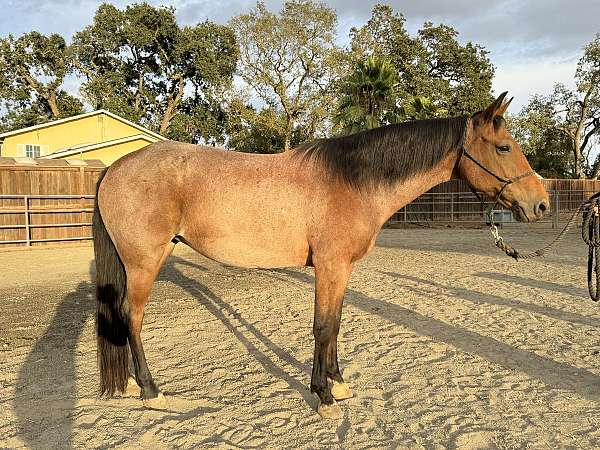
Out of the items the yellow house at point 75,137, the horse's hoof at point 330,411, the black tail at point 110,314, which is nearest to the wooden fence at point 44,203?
the yellow house at point 75,137

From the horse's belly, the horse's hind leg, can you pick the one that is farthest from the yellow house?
the horse's belly

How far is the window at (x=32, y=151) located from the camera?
21.5 m

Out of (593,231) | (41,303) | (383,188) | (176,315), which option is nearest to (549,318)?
(593,231)

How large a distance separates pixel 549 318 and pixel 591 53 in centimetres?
3387

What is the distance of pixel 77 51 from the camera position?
34875 mm

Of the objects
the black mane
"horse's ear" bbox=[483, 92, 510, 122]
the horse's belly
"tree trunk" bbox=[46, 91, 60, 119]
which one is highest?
"tree trunk" bbox=[46, 91, 60, 119]

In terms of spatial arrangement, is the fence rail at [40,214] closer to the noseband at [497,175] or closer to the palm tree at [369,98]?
the palm tree at [369,98]

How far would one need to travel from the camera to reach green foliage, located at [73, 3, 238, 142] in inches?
1375

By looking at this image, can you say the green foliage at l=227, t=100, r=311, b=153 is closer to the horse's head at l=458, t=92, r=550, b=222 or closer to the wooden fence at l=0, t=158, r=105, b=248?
the wooden fence at l=0, t=158, r=105, b=248

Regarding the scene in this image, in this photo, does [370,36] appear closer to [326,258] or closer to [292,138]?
[292,138]

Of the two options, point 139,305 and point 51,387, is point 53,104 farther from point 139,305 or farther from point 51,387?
point 139,305

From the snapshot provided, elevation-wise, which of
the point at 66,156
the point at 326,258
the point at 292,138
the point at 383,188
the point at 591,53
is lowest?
the point at 326,258

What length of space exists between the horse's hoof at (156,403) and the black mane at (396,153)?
2.10 metres

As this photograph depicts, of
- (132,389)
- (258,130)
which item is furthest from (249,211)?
(258,130)
